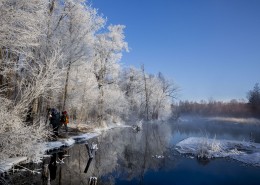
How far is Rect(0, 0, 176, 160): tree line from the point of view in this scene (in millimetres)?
9695

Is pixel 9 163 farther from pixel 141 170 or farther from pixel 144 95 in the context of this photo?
pixel 144 95

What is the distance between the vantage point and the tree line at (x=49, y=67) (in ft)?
31.8

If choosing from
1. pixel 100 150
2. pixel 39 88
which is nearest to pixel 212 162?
pixel 100 150

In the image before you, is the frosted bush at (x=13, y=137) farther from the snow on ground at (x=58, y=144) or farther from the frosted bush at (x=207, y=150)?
the frosted bush at (x=207, y=150)

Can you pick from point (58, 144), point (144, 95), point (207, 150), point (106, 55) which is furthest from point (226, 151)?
point (144, 95)

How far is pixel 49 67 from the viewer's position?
952cm

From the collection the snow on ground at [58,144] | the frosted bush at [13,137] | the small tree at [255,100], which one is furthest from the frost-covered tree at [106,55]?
the small tree at [255,100]

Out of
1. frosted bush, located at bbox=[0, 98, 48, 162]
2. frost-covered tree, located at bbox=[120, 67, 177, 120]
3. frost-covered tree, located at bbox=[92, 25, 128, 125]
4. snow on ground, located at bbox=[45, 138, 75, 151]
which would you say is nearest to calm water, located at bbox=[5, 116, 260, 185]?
snow on ground, located at bbox=[45, 138, 75, 151]

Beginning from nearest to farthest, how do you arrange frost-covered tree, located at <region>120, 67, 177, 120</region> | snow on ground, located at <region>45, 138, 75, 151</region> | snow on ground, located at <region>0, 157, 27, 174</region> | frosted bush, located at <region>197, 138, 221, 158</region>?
snow on ground, located at <region>0, 157, 27, 174</region>, snow on ground, located at <region>45, 138, 75, 151</region>, frosted bush, located at <region>197, 138, 221, 158</region>, frost-covered tree, located at <region>120, 67, 177, 120</region>

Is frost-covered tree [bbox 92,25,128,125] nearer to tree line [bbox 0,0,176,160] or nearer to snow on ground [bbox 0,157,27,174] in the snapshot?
tree line [bbox 0,0,176,160]

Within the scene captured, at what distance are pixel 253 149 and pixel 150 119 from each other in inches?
1678

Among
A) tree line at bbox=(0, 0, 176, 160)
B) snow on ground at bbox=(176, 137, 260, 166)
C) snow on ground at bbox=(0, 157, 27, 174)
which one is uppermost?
tree line at bbox=(0, 0, 176, 160)

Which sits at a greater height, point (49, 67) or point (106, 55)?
point (106, 55)

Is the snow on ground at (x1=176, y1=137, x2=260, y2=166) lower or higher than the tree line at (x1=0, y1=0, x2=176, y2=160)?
lower
